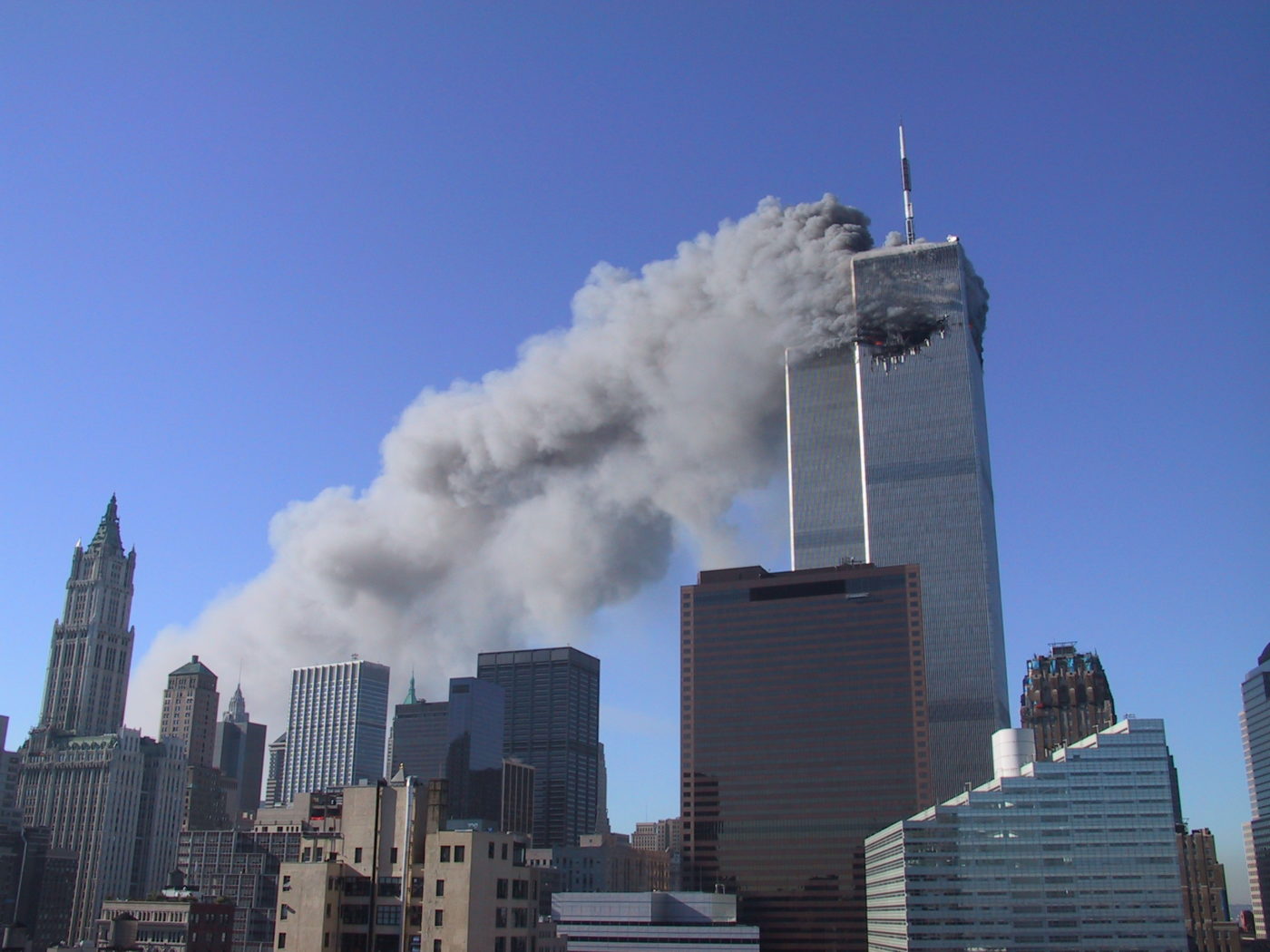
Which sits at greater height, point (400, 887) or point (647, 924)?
point (400, 887)

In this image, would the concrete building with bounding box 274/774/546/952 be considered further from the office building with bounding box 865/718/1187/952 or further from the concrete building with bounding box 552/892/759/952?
the concrete building with bounding box 552/892/759/952

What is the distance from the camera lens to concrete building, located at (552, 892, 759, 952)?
189 metres

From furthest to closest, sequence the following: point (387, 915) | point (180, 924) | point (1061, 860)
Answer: point (180, 924) → point (1061, 860) → point (387, 915)

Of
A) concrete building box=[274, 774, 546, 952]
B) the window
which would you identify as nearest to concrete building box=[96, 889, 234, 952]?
concrete building box=[274, 774, 546, 952]

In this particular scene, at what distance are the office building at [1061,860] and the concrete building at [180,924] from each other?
3064 inches

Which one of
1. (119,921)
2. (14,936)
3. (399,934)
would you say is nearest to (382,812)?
(399,934)

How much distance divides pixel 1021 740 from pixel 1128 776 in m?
18.5

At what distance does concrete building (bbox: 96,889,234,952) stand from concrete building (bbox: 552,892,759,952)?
61.5 metres

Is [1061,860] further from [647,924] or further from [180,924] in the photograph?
[180,924]

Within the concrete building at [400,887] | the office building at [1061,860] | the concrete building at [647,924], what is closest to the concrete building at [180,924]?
the concrete building at [647,924]

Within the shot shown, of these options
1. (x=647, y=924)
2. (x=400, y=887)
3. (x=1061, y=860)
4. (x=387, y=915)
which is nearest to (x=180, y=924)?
(x=647, y=924)

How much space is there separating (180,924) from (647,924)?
252ft

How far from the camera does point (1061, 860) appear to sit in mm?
128375

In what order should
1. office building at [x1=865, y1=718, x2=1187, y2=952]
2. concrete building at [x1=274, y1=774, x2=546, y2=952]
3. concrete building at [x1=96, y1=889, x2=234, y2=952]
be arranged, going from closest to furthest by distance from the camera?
concrete building at [x1=274, y1=774, x2=546, y2=952] < office building at [x1=865, y1=718, x2=1187, y2=952] < concrete building at [x1=96, y1=889, x2=234, y2=952]
